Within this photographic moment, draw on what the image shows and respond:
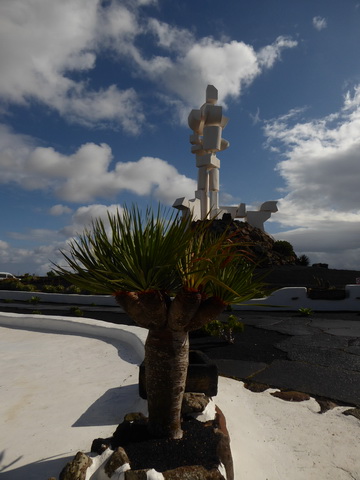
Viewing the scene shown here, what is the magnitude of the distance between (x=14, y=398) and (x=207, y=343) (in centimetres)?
463

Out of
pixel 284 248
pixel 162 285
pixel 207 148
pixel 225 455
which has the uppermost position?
pixel 207 148

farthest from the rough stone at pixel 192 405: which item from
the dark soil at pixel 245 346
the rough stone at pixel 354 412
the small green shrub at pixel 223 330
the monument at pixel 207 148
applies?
the monument at pixel 207 148

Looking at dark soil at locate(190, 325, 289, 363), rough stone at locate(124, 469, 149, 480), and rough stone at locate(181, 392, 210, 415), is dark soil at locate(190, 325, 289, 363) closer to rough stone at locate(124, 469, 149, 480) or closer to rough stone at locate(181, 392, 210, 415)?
rough stone at locate(181, 392, 210, 415)

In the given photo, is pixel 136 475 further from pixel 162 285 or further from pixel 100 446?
pixel 162 285

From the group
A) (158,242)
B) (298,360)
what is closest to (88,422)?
(158,242)

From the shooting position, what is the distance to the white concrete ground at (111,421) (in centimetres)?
318

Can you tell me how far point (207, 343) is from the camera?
8.12 m

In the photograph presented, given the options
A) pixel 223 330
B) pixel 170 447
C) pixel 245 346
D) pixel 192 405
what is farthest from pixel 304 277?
pixel 170 447

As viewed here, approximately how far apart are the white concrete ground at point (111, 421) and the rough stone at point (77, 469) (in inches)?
11.6

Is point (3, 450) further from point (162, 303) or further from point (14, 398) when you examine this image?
point (162, 303)

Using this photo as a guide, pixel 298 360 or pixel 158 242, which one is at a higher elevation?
pixel 158 242

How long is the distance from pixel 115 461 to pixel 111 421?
137cm

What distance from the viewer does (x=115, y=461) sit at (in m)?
2.57

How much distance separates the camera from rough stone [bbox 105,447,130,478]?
2.55 meters
